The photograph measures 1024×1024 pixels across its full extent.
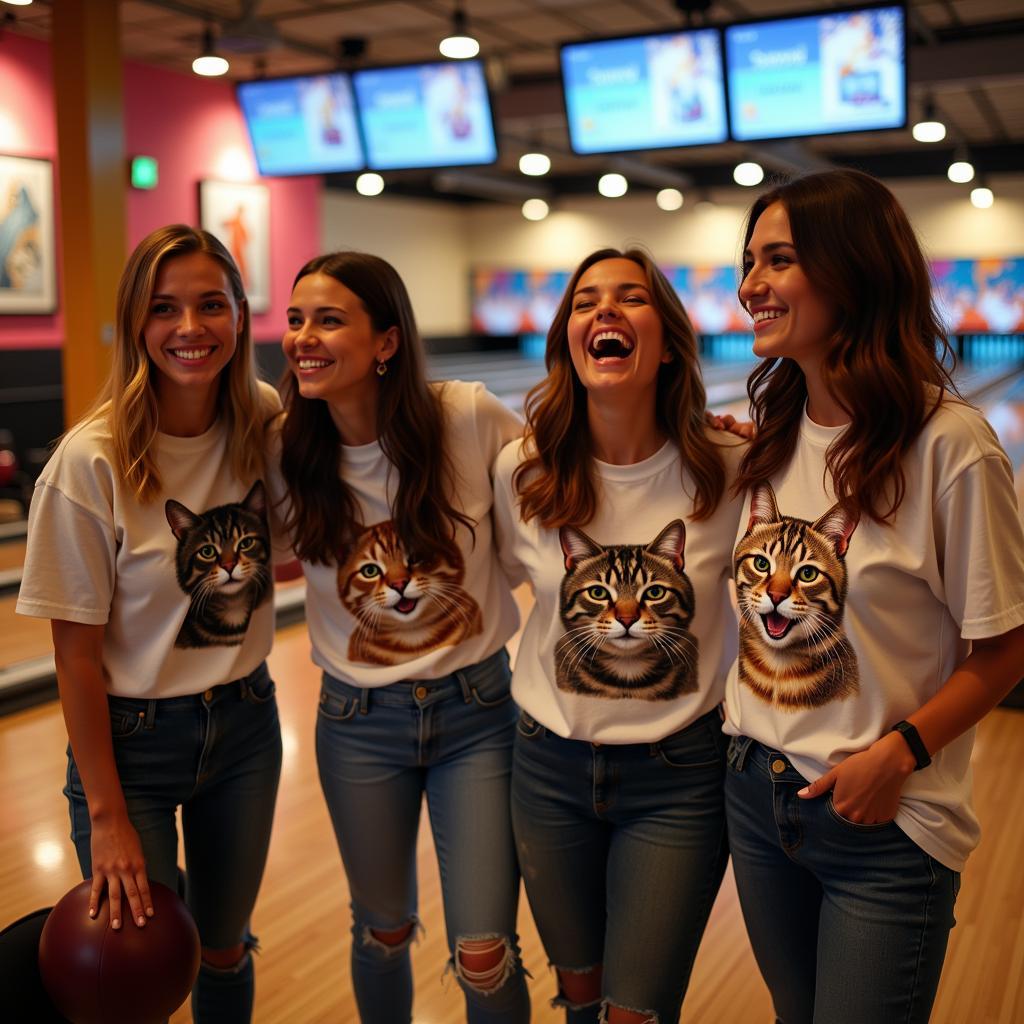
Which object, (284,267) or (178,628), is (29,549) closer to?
(178,628)

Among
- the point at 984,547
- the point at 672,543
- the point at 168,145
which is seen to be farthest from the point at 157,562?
the point at 168,145

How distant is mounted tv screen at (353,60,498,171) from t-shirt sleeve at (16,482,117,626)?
421 cm

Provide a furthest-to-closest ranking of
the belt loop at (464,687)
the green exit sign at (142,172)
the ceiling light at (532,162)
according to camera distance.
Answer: the ceiling light at (532,162) → the green exit sign at (142,172) → the belt loop at (464,687)

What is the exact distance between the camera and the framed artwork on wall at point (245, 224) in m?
7.27

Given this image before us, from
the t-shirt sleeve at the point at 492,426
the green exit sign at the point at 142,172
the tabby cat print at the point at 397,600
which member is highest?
the green exit sign at the point at 142,172

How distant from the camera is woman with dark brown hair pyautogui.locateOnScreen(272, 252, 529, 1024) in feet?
5.22

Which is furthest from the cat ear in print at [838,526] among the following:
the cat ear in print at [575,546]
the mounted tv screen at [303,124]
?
the mounted tv screen at [303,124]

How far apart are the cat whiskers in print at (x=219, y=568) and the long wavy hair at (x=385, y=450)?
0.06 metres

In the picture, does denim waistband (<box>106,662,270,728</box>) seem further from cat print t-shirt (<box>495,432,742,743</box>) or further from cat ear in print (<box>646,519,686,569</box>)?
cat ear in print (<box>646,519,686,569</box>)

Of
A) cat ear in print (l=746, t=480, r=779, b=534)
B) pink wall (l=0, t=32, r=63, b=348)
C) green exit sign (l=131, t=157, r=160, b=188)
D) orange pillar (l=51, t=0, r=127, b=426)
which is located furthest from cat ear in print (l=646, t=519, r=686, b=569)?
green exit sign (l=131, t=157, r=160, b=188)

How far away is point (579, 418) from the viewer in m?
1.56

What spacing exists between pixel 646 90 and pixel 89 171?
2339 mm

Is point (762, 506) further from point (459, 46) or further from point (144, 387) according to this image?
point (459, 46)

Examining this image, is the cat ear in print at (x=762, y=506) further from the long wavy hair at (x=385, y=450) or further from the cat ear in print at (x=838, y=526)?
the long wavy hair at (x=385, y=450)
